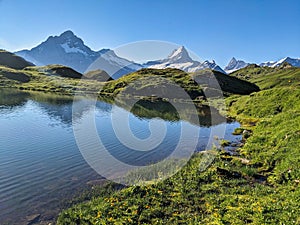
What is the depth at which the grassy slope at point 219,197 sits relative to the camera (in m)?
17.0

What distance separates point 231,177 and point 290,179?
17.2ft

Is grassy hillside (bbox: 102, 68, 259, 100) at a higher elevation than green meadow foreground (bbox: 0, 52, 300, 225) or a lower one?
higher

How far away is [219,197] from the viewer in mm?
20406

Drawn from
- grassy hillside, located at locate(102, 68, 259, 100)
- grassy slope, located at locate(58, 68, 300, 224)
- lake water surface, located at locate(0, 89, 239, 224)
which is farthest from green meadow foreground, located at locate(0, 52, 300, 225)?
grassy hillside, located at locate(102, 68, 259, 100)

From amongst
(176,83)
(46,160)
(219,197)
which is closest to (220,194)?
(219,197)

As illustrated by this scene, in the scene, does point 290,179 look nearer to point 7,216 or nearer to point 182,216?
point 182,216

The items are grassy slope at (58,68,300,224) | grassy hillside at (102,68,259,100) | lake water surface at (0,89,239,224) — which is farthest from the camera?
grassy hillside at (102,68,259,100)

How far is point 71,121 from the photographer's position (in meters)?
63.6

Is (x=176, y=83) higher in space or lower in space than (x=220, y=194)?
higher

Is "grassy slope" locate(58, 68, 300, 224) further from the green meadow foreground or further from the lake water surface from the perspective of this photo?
the lake water surface

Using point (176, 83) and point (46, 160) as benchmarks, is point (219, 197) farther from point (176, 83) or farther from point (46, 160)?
point (176, 83)

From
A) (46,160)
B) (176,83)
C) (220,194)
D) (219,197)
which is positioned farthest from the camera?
(176,83)

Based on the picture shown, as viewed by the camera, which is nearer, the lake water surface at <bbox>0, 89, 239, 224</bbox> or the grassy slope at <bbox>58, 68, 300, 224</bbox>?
the grassy slope at <bbox>58, 68, 300, 224</bbox>

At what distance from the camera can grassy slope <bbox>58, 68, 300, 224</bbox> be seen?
17.0m
